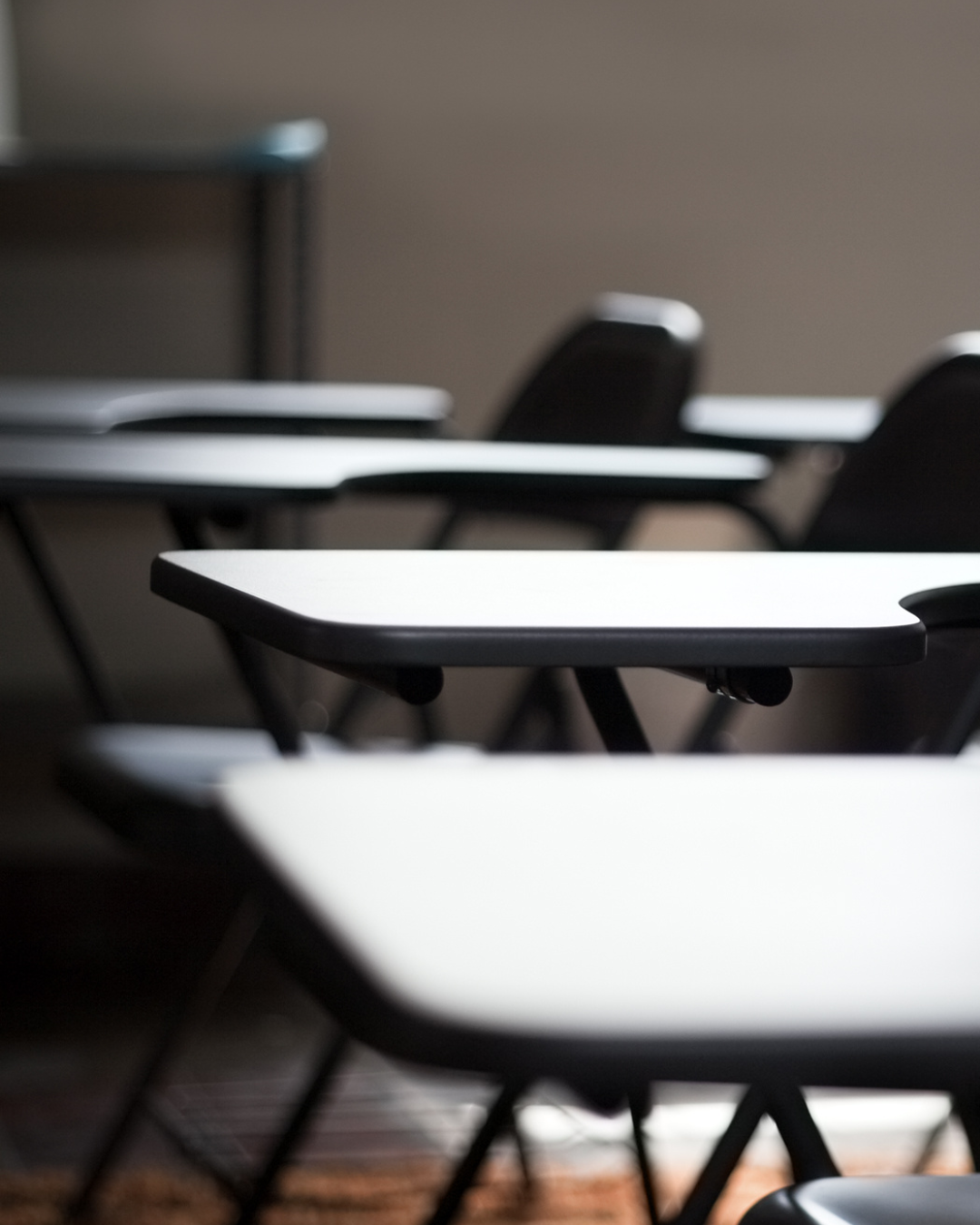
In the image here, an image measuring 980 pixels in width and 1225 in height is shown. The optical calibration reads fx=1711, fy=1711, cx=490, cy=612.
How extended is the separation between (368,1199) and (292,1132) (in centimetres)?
31

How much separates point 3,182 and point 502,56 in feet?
3.48

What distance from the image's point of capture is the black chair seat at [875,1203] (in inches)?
26.3

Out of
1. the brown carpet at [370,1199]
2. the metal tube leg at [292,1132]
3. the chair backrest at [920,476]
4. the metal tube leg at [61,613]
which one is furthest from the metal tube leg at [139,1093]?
the chair backrest at [920,476]

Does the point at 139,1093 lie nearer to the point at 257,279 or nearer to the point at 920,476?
the point at 920,476

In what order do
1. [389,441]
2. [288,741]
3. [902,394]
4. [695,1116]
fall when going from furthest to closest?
[695,1116] < [389,441] < [902,394] < [288,741]

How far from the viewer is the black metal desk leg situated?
973 millimetres

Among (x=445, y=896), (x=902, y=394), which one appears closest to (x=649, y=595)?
(x=445, y=896)

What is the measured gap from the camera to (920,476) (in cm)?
164

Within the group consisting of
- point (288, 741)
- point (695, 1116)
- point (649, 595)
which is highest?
point (649, 595)

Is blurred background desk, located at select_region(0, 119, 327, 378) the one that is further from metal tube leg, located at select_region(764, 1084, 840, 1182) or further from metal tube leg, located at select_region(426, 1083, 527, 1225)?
metal tube leg, located at select_region(764, 1084, 840, 1182)

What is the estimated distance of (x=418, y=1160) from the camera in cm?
226

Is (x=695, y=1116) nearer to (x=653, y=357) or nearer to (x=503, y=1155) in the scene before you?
(x=503, y=1155)

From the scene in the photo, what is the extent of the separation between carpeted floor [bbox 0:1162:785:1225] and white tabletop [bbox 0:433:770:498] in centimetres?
92

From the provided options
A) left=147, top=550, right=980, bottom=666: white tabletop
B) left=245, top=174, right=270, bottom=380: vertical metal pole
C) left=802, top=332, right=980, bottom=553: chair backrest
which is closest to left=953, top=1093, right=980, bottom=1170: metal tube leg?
left=147, top=550, right=980, bottom=666: white tabletop
